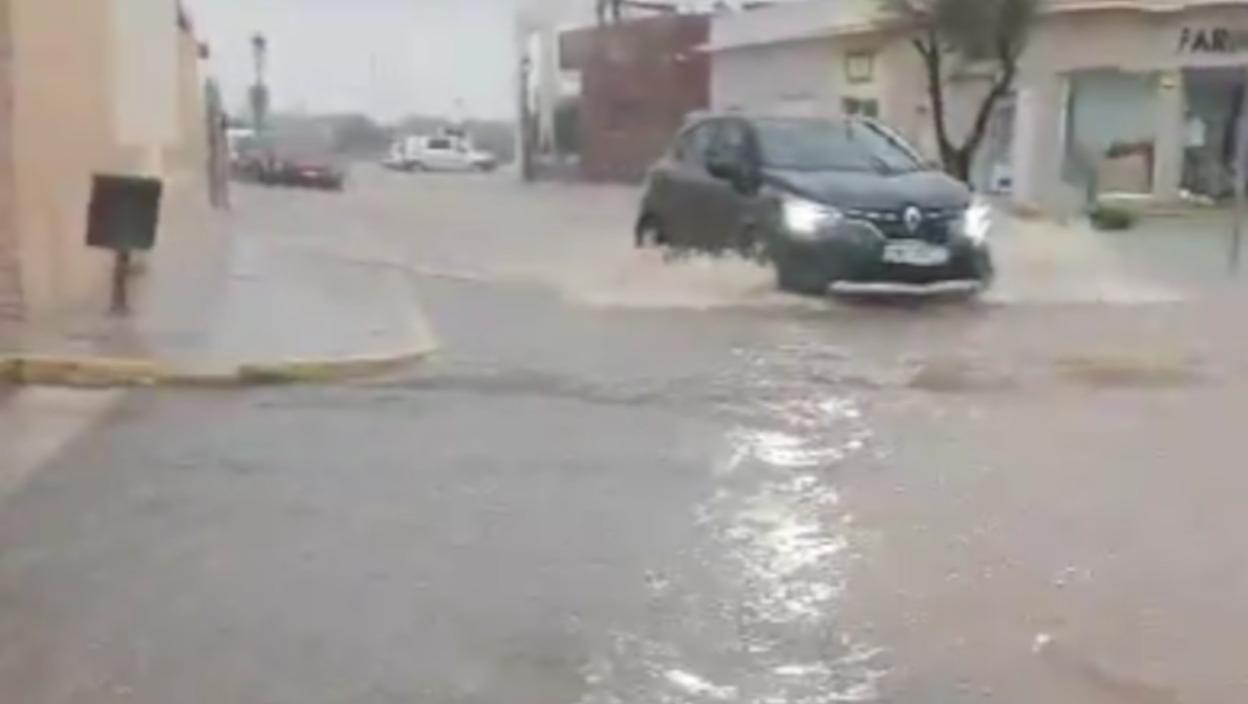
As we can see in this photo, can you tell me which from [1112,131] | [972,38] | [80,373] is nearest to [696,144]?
[80,373]

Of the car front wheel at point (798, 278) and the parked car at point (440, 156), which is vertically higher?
the car front wheel at point (798, 278)

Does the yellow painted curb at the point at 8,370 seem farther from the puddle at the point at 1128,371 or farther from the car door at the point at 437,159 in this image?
the car door at the point at 437,159

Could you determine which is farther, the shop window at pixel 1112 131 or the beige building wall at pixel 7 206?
the shop window at pixel 1112 131

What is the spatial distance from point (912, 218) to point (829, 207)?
0.70 meters

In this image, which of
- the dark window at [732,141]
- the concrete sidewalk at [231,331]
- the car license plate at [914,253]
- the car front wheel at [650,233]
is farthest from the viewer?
the car front wheel at [650,233]

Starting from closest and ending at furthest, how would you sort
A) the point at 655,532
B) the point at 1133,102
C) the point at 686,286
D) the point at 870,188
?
the point at 655,532 < the point at 870,188 < the point at 686,286 < the point at 1133,102

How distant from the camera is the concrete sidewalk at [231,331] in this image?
11.4m

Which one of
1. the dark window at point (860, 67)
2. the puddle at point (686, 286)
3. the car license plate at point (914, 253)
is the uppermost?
the dark window at point (860, 67)

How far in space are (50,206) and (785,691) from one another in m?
10.2

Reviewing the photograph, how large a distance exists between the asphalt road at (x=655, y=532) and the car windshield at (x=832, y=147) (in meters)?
3.77

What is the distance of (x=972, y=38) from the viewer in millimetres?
34312

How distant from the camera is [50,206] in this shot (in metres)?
14.3

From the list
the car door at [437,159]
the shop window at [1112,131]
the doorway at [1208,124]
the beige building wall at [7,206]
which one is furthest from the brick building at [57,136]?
the car door at [437,159]

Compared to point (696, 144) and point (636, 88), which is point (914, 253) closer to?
point (696, 144)
